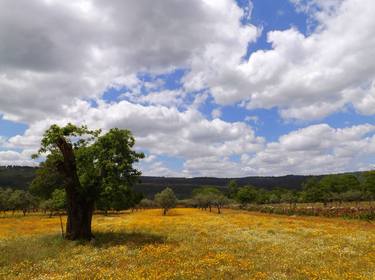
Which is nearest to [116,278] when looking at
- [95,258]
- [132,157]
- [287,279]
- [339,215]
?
[95,258]

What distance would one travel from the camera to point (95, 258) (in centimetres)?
2492

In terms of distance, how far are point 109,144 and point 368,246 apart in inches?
1016

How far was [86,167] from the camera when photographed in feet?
Answer: 114

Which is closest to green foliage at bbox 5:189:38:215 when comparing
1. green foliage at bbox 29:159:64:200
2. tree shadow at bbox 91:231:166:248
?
green foliage at bbox 29:159:64:200

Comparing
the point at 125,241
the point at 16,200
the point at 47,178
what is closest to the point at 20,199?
the point at 16,200

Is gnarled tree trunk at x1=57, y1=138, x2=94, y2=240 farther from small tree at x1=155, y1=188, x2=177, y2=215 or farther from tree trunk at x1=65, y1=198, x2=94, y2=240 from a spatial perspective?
small tree at x1=155, y1=188, x2=177, y2=215

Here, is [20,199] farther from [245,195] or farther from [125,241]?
[125,241]

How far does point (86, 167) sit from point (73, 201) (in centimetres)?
355

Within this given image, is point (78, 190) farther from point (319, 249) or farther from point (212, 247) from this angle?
point (319, 249)

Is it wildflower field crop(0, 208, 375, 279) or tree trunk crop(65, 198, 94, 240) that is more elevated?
tree trunk crop(65, 198, 94, 240)

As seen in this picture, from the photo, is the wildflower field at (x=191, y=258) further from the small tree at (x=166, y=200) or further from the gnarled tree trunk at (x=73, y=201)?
the small tree at (x=166, y=200)

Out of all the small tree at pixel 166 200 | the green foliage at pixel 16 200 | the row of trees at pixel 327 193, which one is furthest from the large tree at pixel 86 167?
the row of trees at pixel 327 193

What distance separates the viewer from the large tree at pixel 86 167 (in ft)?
108

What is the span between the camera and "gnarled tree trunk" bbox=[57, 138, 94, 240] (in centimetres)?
3275
